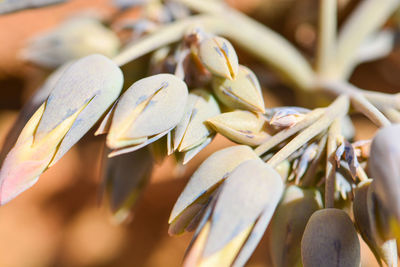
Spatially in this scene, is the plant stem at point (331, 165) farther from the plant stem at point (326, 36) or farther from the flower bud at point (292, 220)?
the plant stem at point (326, 36)

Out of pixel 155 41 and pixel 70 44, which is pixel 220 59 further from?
pixel 70 44

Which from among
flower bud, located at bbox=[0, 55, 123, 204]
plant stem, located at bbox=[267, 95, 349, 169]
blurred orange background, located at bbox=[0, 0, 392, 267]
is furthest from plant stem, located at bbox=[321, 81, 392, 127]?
blurred orange background, located at bbox=[0, 0, 392, 267]

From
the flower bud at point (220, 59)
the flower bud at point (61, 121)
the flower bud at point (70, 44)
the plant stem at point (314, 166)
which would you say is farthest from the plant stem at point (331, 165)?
the flower bud at point (70, 44)

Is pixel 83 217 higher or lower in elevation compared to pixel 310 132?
lower

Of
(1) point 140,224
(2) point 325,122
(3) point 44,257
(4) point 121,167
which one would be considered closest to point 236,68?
(2) point 325,122

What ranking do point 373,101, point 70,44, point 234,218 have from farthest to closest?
point 70,44
point 373,101
point 234,218

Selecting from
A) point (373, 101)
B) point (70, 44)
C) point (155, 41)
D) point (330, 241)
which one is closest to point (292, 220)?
point (330, 241)
